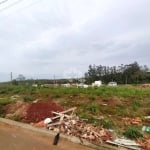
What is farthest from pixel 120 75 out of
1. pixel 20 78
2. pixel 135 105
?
pixel 135 105

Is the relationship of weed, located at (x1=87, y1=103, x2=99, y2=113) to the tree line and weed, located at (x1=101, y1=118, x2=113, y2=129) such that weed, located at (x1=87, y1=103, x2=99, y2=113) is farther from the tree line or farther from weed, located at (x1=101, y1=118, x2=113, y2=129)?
the tree line

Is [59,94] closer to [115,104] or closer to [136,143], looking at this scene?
[115,104]

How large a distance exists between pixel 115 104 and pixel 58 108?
2.12m

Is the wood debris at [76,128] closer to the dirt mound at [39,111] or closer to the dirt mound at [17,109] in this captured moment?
the dirt mound at [39,111]

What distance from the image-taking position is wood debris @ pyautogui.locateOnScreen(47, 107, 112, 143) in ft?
23.9

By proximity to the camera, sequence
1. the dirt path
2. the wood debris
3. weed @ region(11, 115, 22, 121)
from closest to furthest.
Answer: the wood debris
the dirt path
weed @ region(11, 115, 22, 121)

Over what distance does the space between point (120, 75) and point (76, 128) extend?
3497 centimetres

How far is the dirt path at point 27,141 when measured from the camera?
25.1 ft

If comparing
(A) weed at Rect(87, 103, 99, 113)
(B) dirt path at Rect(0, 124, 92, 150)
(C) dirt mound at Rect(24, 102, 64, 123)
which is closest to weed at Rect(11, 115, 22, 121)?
(C) dirt mound at Rect(24, 102, 64, 123)

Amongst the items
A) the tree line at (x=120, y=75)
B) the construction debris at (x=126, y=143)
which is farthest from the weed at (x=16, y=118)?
the tree line at (x=120, y=75)

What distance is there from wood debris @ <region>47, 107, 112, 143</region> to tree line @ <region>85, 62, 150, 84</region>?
105ft

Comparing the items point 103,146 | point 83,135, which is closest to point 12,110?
point 83,135

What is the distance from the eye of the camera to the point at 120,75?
42.3 meters

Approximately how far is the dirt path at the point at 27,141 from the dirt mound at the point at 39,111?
0.59 m
